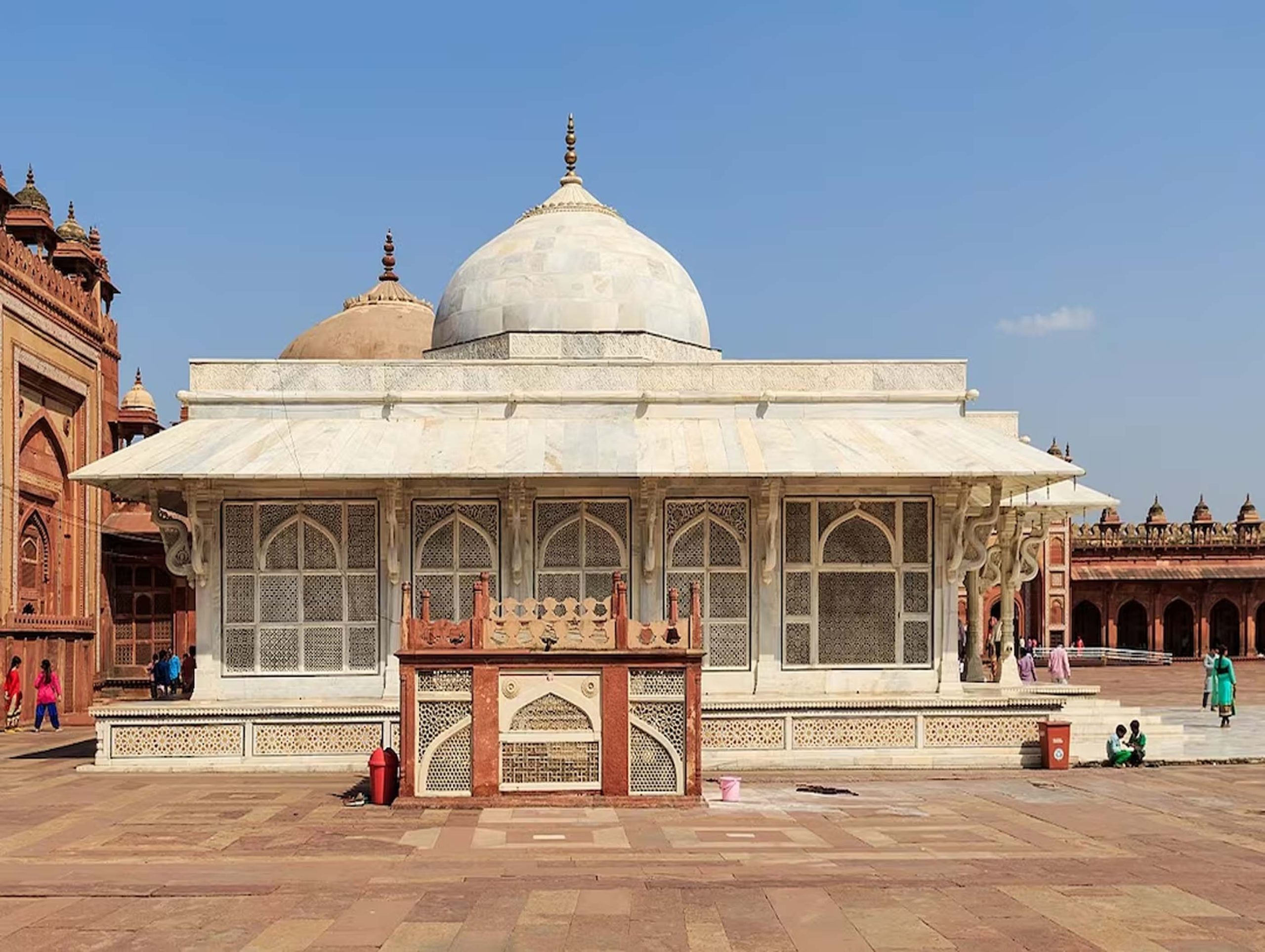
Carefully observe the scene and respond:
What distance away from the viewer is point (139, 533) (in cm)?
3312

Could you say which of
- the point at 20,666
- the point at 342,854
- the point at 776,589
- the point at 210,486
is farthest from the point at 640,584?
the point at 20,666

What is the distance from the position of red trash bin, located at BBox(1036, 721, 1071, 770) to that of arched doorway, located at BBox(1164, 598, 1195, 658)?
132 ft

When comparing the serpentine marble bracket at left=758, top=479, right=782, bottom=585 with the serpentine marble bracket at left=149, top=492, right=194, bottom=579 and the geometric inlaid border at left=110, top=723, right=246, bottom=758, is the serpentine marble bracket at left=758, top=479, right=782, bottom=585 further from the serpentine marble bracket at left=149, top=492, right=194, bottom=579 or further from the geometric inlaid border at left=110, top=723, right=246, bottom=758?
the serpentine marble bracket at left=149, top=492, right=194, bottom=579

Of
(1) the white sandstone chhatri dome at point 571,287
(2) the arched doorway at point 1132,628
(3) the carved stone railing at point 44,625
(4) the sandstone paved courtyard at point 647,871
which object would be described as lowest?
(2) the arched doorway at point 1132,628

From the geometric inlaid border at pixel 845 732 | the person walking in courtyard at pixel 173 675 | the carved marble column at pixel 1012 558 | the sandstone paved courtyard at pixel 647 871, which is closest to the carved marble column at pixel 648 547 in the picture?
the geometric inlaid border at pixel 845 732

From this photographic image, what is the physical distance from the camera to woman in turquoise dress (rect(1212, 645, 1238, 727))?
22672 millimetres

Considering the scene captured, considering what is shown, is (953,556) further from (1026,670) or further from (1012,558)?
(1026,670)

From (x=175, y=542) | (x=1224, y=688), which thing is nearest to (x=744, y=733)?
(x=175, y=542)

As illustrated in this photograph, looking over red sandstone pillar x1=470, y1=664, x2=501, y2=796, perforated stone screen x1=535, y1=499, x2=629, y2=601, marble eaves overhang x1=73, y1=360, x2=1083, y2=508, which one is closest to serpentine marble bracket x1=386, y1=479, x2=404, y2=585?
marble eaves overhang x1=73, y1=360, x2=1083, y2=508

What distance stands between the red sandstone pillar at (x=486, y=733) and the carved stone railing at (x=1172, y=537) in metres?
42.4

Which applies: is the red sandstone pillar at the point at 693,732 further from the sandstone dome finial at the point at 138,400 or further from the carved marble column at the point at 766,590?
the sandstone dome finial at the point at 138,400

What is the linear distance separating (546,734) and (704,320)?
11.1 metres

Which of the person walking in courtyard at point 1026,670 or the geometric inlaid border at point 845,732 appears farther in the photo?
the person walking in courtyard at point 1026,670

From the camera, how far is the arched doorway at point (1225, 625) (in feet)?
176
